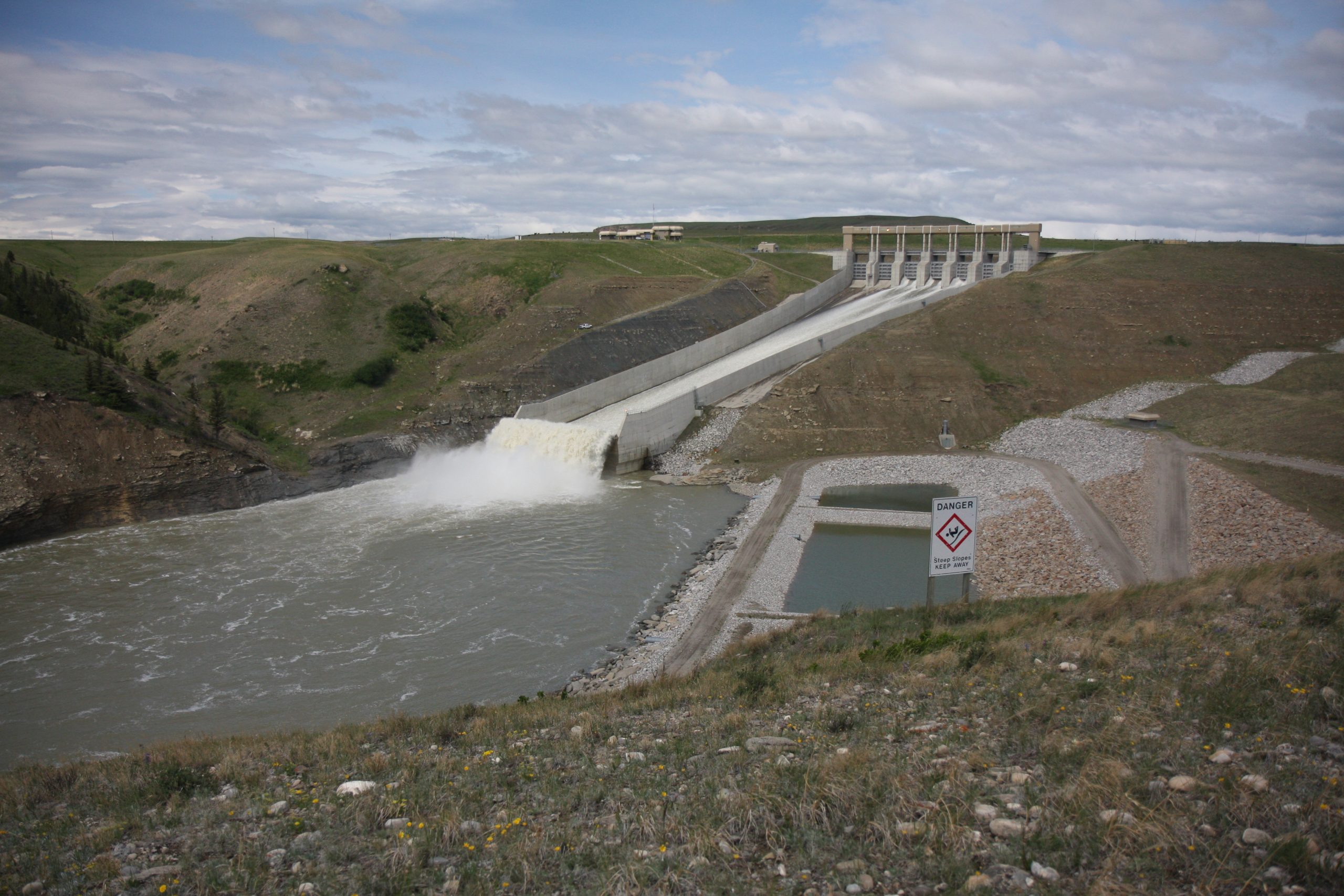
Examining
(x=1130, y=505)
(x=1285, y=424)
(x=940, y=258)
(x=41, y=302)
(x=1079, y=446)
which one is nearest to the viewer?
(x=1130, y=505)

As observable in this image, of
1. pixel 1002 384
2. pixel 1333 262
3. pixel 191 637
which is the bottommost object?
pixel 191 637

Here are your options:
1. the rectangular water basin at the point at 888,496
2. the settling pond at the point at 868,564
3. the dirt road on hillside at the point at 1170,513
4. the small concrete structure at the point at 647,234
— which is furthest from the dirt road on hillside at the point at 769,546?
the small concrete structure at the point at 647,234

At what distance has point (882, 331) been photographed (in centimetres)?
3728

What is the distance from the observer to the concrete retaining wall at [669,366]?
32438 mm

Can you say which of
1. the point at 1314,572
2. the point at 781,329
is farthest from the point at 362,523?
the point at 781,329

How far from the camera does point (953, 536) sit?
12.1 meters

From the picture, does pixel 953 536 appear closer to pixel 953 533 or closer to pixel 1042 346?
pixel 953 533

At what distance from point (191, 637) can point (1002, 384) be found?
29.2 meters

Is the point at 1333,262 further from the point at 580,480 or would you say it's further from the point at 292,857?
the point at 292,857

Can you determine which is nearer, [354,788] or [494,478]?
[354,788]

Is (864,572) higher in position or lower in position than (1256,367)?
lower

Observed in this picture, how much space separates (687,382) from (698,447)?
252 inches

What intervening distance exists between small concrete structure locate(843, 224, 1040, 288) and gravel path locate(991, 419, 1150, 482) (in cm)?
1951

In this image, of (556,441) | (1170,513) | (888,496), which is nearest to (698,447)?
(556,441)
